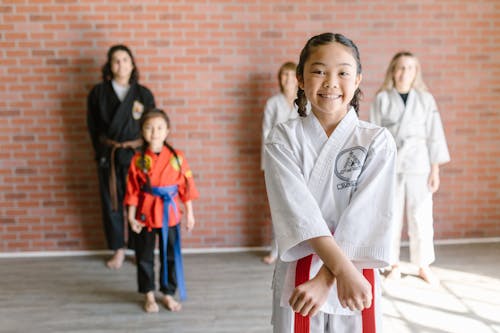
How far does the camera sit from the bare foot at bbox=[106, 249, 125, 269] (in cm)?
355

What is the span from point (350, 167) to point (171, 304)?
1.88 meters

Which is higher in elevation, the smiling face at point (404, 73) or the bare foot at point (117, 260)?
the smiling face at point (404, 73)

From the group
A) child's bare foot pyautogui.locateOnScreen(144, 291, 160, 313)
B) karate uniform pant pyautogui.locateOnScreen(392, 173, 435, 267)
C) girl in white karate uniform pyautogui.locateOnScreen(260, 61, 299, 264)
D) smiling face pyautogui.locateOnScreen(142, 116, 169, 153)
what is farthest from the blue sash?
karate uniform pant pyautogui.locateOnScreen(392, 173, 435, 267)

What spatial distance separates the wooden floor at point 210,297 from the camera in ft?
8.52

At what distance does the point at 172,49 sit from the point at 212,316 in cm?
206

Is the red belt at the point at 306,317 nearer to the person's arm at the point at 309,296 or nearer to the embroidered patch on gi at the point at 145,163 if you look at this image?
the person's arm at the point at 309,296

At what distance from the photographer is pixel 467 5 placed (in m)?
3.74

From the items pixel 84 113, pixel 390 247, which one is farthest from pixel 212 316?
pixel 84 113

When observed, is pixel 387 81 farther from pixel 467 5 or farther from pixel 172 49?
pixel 172 49

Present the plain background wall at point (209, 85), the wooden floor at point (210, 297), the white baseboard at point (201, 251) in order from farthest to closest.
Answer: the white baseboard at point (201, 251), the plain background wall at point (209, 85), the wooden floor at point (210, 297)

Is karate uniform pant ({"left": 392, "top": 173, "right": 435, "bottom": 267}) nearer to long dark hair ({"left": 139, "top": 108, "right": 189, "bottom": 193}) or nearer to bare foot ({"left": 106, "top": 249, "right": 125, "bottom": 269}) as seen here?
long dark hair ({"left": 139, "top": 108, "right": 189, "bottom": 193})

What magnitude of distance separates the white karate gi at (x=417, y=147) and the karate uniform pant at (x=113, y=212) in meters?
1.93

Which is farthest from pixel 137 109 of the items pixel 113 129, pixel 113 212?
pixel 113 212

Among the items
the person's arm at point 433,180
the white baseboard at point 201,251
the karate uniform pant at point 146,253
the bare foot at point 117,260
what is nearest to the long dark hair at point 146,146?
the karate uniform pant at point 146,253
